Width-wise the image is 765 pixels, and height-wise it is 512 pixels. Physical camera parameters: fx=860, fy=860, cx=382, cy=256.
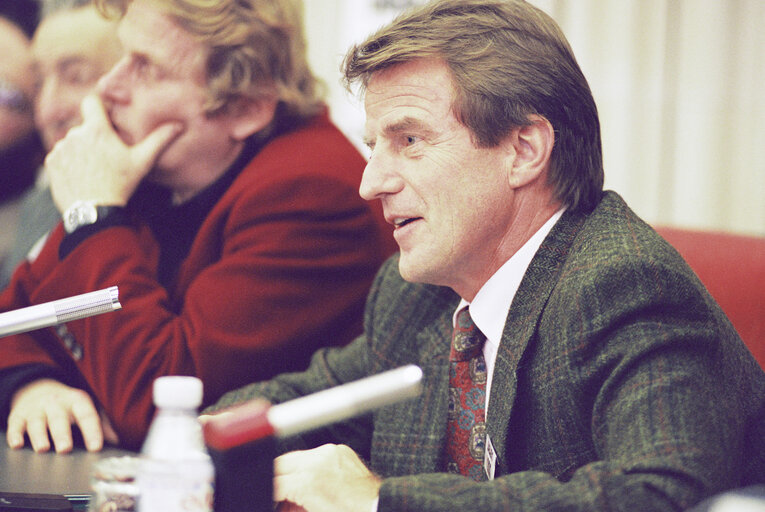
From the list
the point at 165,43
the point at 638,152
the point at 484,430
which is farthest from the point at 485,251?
the point at 638,152

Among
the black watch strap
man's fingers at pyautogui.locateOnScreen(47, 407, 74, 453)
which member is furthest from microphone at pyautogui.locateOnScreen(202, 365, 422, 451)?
the black watch strap

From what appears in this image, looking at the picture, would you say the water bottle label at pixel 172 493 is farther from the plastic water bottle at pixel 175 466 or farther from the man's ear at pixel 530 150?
the man's ear at pixel 530 150

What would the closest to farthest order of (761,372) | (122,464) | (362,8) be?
(122,464) → (761,372) → (362,8)

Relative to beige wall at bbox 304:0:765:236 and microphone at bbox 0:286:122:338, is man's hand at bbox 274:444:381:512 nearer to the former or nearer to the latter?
microphone at bbox 0:286:122:338

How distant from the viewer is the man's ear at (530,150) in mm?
1185

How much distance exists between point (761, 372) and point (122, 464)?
801 mm

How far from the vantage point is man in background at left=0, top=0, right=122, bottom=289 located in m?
2.07

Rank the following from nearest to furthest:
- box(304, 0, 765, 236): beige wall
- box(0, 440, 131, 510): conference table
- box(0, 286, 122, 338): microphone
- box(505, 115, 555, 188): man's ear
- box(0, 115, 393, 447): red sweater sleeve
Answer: box(0, 286, 122, 338): microphone < box(0, 440, 131, 510): conference table < box(505, 115, 555, 188): man's ear < box(0, 115, 393, 447): red sweater sleeve < box(304, 0, 765, 236): beige wall

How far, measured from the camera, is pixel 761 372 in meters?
1.11

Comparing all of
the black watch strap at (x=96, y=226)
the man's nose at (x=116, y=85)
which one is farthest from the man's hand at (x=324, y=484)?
the man's nose at (x=116, y=85)

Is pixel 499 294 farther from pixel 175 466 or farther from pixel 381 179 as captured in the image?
pixel 175 466

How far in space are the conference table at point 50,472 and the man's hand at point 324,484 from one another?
0.76 feet

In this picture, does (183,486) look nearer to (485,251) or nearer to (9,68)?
(485,251)

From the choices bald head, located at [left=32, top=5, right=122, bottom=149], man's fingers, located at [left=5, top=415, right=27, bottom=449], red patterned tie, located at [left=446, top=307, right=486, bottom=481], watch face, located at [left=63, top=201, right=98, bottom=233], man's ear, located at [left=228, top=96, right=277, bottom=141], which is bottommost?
man's fingers, located at [left=5, top=415, right=27, bottom=449]
